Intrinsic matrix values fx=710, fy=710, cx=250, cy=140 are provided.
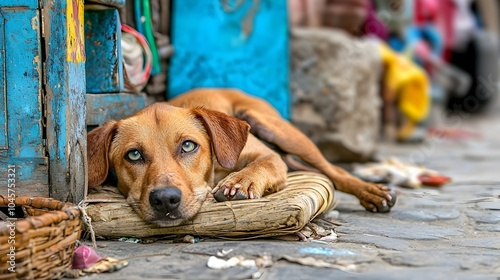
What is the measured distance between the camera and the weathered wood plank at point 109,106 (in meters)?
4.38

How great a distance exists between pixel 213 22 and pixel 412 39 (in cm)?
539

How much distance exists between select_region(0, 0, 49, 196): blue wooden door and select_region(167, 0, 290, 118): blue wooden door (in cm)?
246

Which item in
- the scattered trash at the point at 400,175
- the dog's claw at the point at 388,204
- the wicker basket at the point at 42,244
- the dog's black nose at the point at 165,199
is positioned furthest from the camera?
the scattered trash at the point at 400,175

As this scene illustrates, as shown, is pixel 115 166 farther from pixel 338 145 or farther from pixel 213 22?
pixel 338 145

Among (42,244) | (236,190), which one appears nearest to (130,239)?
(236,190)

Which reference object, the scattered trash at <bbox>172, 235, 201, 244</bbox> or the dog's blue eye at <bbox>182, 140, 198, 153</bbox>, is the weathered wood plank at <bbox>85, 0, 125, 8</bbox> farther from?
the scattered trash at <bbox>172, 235, 201, 244</bbox>

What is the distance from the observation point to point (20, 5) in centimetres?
364

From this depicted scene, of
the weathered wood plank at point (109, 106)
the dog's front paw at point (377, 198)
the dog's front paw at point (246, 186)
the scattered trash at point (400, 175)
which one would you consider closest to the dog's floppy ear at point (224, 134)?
the dog's front paw at point (246, 186)

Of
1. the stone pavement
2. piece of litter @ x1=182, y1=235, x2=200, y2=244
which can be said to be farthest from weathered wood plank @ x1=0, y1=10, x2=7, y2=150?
piece of litter @ x1=182, y1=235, x2=200, y2=244

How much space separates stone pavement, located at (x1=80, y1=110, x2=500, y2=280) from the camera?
10.1 feet

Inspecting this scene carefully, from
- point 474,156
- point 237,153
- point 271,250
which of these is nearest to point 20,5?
point 237,153

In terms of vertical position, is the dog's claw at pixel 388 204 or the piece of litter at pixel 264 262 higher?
the piece of litter at pixel 264 262

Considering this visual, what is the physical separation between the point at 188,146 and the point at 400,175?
2732 mm

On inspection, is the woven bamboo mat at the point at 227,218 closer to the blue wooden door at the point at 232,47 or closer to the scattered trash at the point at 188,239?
the scattered trash at the point at 188,239
